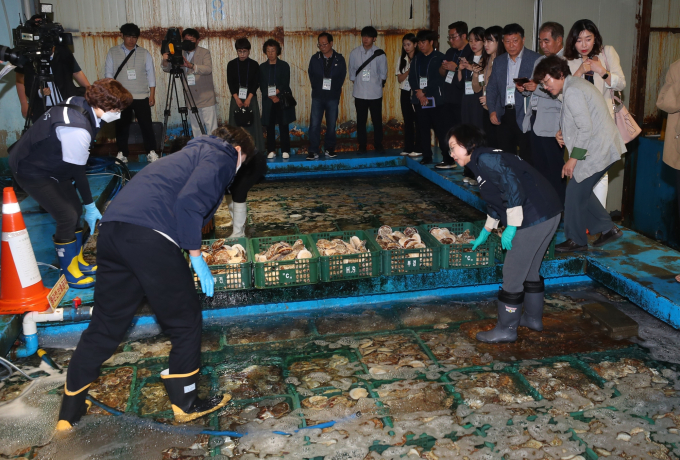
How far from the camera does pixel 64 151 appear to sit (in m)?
3.69

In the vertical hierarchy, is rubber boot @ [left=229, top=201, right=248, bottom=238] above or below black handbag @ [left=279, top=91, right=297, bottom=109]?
below

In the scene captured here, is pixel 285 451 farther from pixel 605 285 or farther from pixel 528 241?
pixel 605 285

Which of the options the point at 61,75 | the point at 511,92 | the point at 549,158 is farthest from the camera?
the point at 61,75

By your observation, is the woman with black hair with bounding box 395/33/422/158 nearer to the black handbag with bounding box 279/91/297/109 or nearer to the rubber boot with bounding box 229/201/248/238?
the black handbag with bounding box 279/91/297/109

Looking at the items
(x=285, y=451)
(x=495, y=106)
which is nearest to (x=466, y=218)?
(x=495, y=106)

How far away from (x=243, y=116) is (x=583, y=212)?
4.97 metres

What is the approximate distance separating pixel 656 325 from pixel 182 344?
9.68 feet

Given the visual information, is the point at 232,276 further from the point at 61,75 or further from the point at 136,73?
the point at 136,73

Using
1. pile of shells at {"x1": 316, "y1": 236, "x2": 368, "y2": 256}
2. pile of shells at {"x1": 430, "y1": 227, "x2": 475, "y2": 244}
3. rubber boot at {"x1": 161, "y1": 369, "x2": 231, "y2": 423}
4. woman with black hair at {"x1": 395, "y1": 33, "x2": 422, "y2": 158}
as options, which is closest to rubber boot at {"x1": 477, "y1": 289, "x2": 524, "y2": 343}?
pile of shells at {"x1": 430, "y1": 227, "x2": 475, "y2": 244}

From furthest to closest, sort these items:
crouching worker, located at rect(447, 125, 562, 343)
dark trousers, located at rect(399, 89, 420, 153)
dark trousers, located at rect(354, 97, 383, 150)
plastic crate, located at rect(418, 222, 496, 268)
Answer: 1. dark trousers, located at rect(354, 97, 383, 150)
2. dark trousers, located at rect(399, 89, 420, 153)
3. plastic crate, located at rect(418, 222, 496, 268)
4. crouching worker, located at rect(447, 125, 562, 343)

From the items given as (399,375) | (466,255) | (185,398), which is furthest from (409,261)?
(185,398)

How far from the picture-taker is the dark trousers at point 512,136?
5.57 m

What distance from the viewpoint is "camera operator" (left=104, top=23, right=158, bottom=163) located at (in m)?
7.70

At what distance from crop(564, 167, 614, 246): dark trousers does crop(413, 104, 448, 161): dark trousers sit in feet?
9.52
